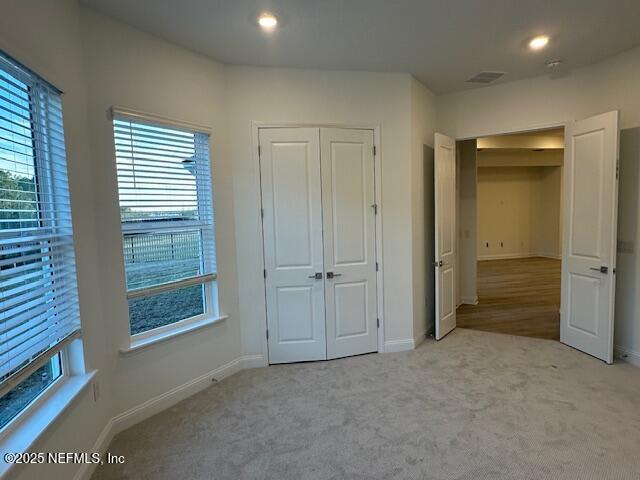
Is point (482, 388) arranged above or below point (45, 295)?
below

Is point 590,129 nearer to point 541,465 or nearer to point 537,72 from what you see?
point 537,72

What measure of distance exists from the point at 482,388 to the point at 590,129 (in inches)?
98.9

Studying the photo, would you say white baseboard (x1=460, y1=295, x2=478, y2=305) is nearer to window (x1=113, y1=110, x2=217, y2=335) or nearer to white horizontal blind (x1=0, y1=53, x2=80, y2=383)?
window (x1=113, y1=110, x2=217, y2=335)

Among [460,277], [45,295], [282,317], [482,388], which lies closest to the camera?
[45,295]

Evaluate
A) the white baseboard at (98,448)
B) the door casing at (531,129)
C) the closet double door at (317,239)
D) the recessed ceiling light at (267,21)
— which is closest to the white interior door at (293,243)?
the closet double door at (317,239)

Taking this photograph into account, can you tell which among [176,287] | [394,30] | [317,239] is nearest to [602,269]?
[317,239]

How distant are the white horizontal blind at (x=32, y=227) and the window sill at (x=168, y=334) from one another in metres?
0.53

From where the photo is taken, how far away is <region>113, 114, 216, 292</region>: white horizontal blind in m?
2.52

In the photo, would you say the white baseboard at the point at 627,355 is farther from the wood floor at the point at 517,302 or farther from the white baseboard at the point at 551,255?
the white baseboard at the point at 551,255

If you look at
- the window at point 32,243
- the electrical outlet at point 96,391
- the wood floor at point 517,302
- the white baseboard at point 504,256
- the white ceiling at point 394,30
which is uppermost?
the white ceiling at point 394,30

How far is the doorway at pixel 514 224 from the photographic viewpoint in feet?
17.7

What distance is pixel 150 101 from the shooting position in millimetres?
2607

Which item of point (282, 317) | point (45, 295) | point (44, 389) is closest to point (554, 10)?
point (282, 317)

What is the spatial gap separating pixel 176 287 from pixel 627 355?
4006 millimetres
